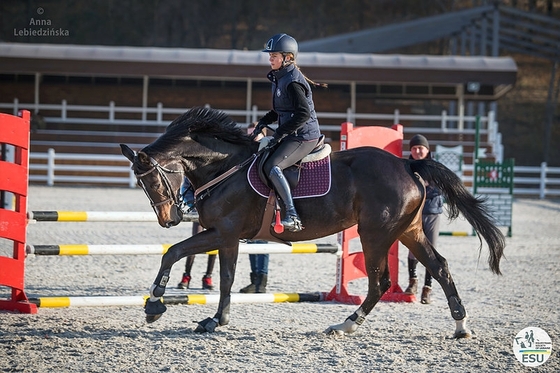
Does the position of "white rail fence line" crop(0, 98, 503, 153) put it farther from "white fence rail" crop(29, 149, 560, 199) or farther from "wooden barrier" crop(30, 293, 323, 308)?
"wooden barrier" crop(30, 293, 323, 308)

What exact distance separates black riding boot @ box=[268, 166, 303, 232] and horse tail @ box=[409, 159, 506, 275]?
137 cm

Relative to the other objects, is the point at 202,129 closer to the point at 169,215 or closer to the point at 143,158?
the point at 143,158

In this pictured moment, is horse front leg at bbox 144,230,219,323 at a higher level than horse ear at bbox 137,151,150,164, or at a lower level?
lower

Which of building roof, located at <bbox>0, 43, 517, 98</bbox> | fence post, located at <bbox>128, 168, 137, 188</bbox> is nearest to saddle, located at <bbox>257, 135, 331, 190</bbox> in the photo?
fence post, located at <bbox>128, 168, 137, 188</bbox>

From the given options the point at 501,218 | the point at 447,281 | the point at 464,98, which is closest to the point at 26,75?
the point at 464,98

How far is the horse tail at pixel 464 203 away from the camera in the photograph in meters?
7.40

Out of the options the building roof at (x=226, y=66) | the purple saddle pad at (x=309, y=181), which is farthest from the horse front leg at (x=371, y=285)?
the building roof at (x=226, y=66)

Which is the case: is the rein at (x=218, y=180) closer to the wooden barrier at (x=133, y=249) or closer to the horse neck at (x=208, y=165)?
the horse neck at (x=208, y=165)

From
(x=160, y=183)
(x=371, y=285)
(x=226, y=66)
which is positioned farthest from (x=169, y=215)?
(x=226, y=66)

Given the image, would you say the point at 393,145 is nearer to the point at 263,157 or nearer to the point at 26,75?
the point at 263,157

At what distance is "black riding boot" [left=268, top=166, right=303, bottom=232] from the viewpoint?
6.85 meters

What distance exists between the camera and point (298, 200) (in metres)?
7.10

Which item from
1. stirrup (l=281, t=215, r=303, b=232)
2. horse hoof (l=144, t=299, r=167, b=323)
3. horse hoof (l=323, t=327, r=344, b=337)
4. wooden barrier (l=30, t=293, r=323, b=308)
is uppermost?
stirrup (l=281, t=215, r=303, b=232)


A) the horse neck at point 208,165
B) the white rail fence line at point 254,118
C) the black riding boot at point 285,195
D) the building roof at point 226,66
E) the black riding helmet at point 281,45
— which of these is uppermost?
the building roof at point 226,66
